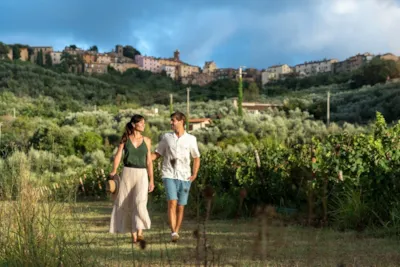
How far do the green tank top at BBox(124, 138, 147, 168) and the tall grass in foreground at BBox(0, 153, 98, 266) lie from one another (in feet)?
2.94

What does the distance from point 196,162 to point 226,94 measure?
54641 mm

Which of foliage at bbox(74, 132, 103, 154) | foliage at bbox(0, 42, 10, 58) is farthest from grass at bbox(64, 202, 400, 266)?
foliage at bbox(0, 42, 10, 58)

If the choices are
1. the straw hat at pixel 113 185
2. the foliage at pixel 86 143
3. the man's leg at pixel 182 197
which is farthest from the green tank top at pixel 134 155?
the foliage at pixel 86 143

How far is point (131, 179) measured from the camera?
234 inches

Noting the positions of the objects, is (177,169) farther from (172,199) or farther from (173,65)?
(173,65)

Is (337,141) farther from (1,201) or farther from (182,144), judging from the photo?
(1,201)

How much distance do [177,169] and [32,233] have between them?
8.43ft

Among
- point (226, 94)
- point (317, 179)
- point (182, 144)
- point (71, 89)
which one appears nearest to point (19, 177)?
point (182, 144)

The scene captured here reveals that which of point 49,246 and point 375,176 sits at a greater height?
point 375,176

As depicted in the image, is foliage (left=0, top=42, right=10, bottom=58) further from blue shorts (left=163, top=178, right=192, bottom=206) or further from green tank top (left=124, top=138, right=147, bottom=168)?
blue shorts (left=163, top=178, right=192, bottom=206)

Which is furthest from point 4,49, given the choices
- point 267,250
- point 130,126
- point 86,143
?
point 267,250

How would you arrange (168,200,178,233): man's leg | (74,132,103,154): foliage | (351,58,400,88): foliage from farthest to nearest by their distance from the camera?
1. (351,58,400,88): foliage
2. (74,132,103,154): foliage
3. (168,200,178,233): man's leg

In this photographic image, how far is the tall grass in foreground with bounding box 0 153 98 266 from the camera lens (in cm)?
338

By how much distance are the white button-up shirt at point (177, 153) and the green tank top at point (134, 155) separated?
0.28 meters
